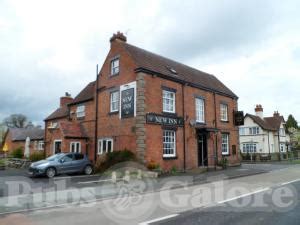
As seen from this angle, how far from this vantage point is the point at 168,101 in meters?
21.8

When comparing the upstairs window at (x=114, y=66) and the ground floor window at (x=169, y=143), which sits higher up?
the upstairs window at (x=114, y=66)

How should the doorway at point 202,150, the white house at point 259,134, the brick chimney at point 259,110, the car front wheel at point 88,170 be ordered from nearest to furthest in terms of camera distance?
the car front wheel at point 88,170, the doorway at point 202,150, the white house at point 259,134, the brick chimney at point 259,110

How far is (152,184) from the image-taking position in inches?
583

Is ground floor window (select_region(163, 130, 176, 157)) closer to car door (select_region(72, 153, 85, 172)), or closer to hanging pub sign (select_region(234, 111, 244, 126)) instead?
car door (select_region(72, 153, 85, 172))

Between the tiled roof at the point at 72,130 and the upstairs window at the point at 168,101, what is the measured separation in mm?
8089

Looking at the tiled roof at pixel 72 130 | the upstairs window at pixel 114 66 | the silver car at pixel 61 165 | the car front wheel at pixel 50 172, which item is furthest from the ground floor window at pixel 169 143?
the tiled roof at pixel 72 130

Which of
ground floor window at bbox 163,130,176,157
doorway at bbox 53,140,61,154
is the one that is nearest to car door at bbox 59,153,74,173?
doorway at bbox 53,140,61,154

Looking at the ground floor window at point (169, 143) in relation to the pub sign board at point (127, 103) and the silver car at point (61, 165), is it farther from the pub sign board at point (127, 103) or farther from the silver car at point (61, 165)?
the silver car at point (61, 165)

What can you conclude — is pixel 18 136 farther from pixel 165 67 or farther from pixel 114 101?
pixel 165 67

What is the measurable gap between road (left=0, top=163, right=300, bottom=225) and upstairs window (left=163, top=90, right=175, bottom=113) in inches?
412

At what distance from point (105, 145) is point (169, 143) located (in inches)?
214

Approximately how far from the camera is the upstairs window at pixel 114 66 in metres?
22.9

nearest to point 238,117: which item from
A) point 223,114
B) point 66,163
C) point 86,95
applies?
point 223,114

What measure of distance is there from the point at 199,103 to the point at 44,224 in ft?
62.6
